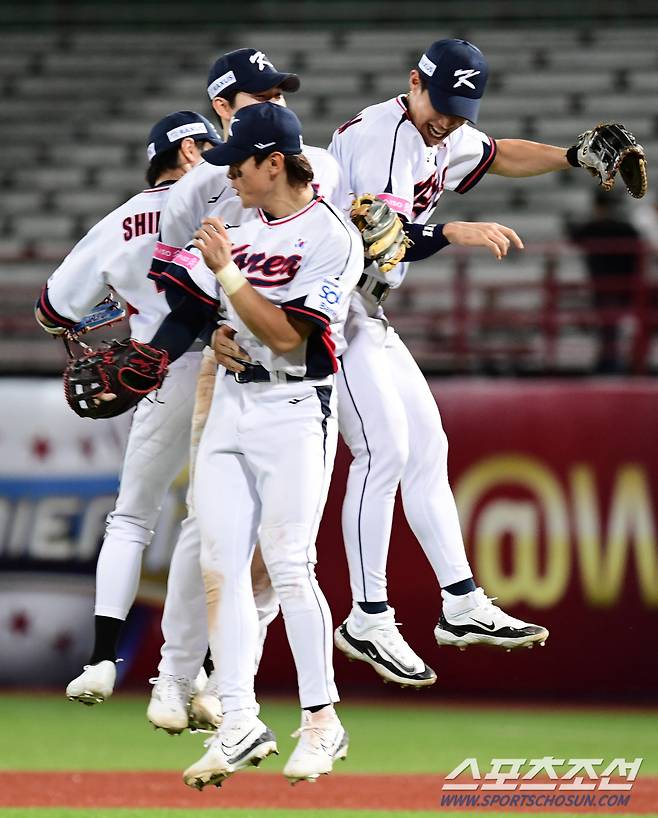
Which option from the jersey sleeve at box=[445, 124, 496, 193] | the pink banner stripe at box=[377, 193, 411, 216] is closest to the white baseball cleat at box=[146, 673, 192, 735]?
the pink banner stripe at box=[377, 193, 411, 216]

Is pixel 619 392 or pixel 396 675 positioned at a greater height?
pixel 619 392

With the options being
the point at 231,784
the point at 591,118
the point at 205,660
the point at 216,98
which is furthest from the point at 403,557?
the point at 591,118

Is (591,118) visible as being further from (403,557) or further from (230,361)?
(230,361)

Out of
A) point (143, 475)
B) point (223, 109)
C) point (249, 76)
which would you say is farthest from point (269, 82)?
point (143, 475)

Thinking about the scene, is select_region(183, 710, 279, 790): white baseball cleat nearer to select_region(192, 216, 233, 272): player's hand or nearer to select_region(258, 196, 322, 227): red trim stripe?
select_region(192, 216, 233, 272): player's hand

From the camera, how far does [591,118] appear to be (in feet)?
43.2

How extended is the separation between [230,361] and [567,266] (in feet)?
25.0

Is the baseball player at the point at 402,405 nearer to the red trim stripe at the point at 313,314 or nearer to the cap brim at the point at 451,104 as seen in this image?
the cap brim at the point at 451,104

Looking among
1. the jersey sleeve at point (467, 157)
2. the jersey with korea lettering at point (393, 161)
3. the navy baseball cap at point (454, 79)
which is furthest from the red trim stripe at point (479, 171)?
the navy baseball cap at point (454, 79)

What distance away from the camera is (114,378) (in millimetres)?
4691

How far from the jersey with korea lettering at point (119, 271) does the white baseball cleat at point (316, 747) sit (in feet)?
4.92

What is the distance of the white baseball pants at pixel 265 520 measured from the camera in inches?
182

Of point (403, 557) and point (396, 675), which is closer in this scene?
point (396, 675)

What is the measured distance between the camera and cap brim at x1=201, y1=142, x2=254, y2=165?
14.7 feet
